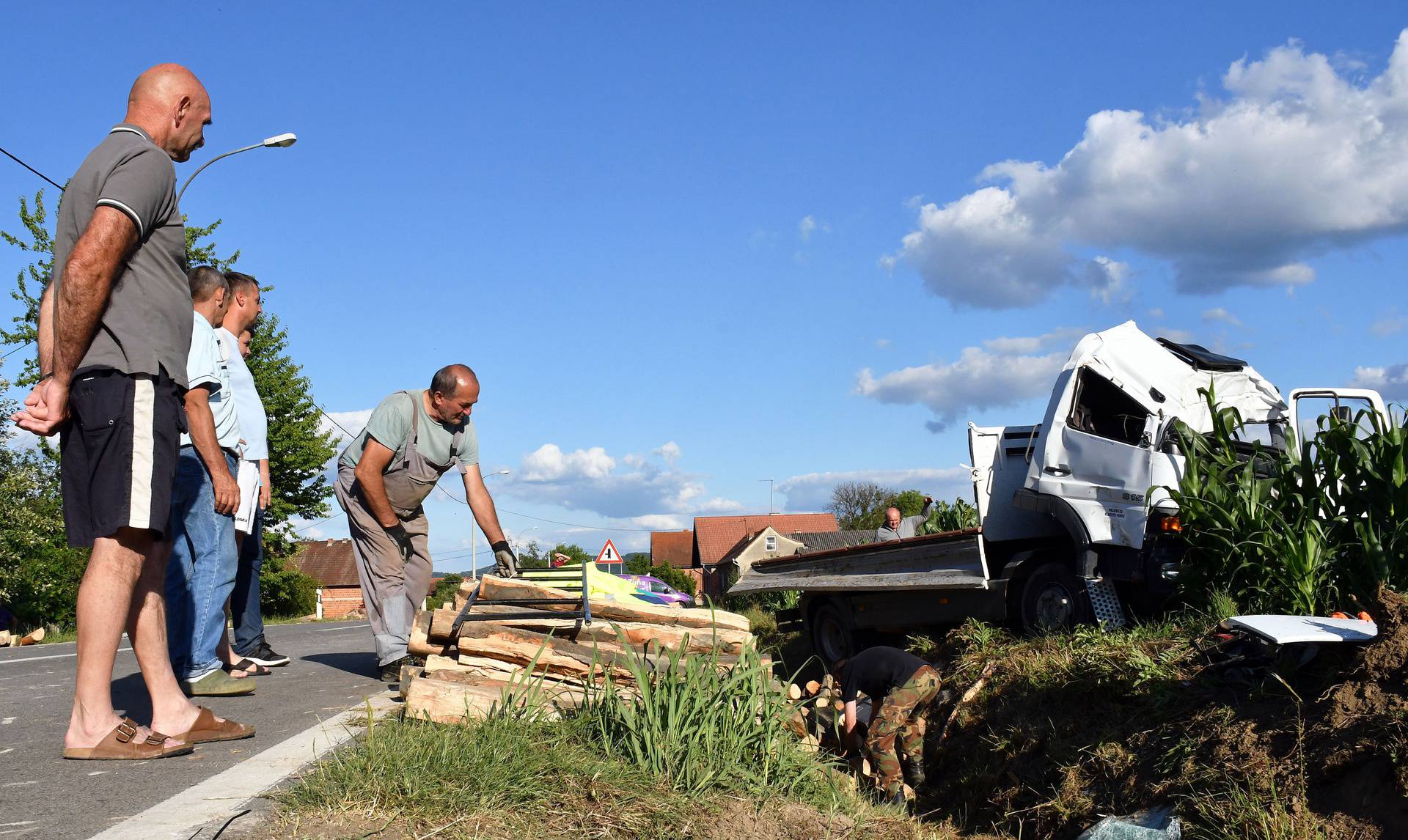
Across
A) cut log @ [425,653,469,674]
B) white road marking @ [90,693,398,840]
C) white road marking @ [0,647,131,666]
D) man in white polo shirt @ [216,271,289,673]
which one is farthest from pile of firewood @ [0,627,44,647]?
white road marking @ [90,693,398,840]

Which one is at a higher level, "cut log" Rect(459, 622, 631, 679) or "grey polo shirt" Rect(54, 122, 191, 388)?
"grey polo shirt" Rect(54, 122, 191, 388)

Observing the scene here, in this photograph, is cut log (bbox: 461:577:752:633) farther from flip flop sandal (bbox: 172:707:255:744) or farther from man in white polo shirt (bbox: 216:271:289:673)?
flip flop sandal (bbox: 172:707:255:744)

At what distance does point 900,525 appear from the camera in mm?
14844

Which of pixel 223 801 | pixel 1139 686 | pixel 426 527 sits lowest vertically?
pixel 1139 686

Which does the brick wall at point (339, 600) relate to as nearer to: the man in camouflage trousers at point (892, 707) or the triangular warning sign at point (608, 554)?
the triangular warning sign at point (608, 554)

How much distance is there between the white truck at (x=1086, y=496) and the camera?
8.37 meters

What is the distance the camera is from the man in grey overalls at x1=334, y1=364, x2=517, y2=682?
6.36m

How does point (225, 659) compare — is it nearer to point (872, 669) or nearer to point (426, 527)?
point (426, 527)

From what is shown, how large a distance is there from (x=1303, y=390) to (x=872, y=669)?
14.2ft

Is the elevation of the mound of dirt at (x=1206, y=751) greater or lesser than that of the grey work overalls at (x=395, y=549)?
lesser

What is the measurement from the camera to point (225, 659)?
6293mm

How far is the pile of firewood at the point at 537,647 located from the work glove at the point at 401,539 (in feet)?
1.40

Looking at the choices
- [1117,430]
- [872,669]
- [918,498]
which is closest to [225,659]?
[872,669]

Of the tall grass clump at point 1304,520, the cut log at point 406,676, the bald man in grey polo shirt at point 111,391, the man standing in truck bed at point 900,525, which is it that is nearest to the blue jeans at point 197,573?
the cut log at point 406,676
